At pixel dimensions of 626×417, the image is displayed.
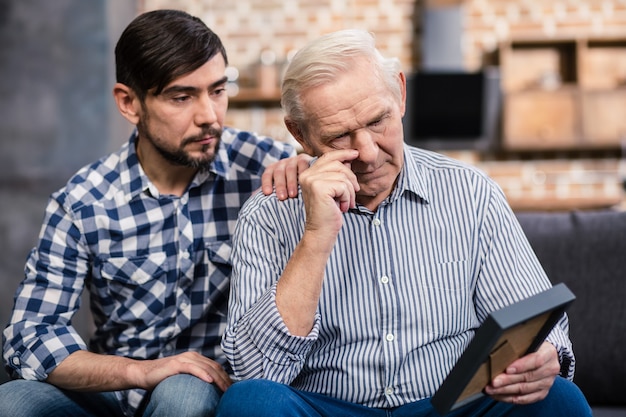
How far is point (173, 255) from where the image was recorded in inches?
72.8

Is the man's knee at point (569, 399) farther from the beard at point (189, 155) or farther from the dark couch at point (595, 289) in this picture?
the beard at point (189, 155)

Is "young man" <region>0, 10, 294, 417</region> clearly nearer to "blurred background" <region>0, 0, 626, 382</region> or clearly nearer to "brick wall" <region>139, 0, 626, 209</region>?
"blurred background" <region>0, 0, 626, 382</region>

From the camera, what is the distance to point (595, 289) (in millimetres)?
1903

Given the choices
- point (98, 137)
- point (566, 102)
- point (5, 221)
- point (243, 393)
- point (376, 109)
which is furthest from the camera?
point (566, 102)

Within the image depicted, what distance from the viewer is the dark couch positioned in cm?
187

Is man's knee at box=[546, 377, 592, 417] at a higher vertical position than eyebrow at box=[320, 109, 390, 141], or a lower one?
lower

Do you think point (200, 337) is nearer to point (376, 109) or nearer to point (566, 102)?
point (376, 109)

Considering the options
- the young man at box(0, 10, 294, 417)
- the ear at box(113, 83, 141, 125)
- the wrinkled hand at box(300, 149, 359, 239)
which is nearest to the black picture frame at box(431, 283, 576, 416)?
the wrinkled hand at box(300, 149, 359, 239)

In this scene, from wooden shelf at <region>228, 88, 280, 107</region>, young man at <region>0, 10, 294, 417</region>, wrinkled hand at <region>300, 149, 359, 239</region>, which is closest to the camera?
wrinkled hand at <region>300, 149, 359, 239</region>

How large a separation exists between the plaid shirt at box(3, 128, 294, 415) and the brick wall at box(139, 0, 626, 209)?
4.14 meters

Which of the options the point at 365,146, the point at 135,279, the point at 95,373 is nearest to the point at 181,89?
the point at 135,279

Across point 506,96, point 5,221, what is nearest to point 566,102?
point 506,96

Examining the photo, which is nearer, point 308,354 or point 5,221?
point 308,354

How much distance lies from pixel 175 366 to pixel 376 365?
0.41m
